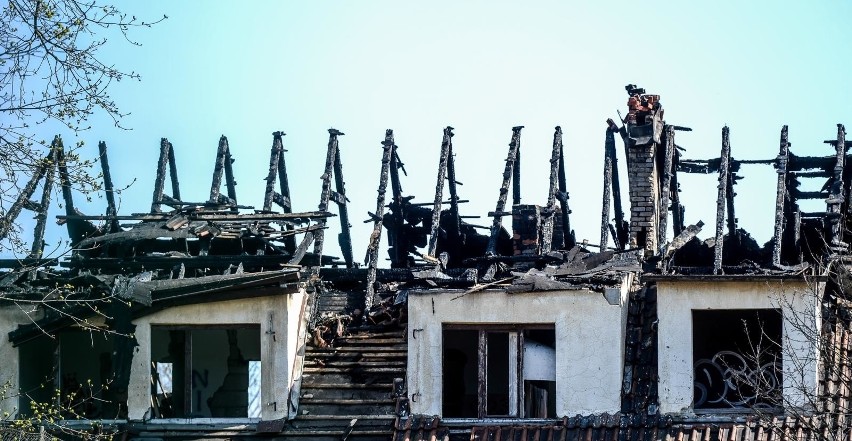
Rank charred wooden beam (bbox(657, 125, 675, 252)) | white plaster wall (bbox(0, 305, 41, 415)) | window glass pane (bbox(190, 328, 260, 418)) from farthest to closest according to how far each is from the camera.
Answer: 1. charred wooden beam (bbox(657, 125, 675, 252))
2. window glass pane (bbox(190, 328, 260, 418))
3. white plaster wall (bbox(0, 305, 41, 415))

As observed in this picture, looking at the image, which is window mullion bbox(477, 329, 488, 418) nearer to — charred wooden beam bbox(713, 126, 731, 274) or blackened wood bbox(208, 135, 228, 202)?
charred wooden beam bbox(713, 126, 731, 274)

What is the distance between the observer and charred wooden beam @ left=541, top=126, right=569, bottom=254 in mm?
31047

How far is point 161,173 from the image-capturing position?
113 ft

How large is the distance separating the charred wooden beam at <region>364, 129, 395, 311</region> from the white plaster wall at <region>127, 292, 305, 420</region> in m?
2.61

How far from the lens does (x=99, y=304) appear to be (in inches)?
988

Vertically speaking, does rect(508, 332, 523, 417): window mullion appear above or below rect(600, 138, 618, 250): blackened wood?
below

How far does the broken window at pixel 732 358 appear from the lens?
76.5 ft

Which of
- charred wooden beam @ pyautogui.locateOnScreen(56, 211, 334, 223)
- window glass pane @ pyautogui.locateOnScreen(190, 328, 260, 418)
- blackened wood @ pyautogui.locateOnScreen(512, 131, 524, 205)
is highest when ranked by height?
blackened wood @ pyautogui.locateOnScreen(512, 131, 524, 205)

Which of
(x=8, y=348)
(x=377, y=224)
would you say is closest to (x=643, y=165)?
(x=377, y=224)

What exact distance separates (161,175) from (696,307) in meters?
14.9

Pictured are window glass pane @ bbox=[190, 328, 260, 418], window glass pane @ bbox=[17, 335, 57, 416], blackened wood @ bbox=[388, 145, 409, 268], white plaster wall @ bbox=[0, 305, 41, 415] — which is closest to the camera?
white plaster wall @ bbox=[0, 305, 41, 415]

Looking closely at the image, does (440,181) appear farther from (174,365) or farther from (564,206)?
(174,365)

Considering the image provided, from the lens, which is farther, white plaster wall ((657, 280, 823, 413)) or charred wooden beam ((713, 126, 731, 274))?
charred wooden beam ((713, 126, 731, 274))

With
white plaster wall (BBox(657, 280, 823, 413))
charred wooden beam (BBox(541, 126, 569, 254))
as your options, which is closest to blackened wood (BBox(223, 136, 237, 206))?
charred wooden beam (BBox(541, 126, 569, 254))
